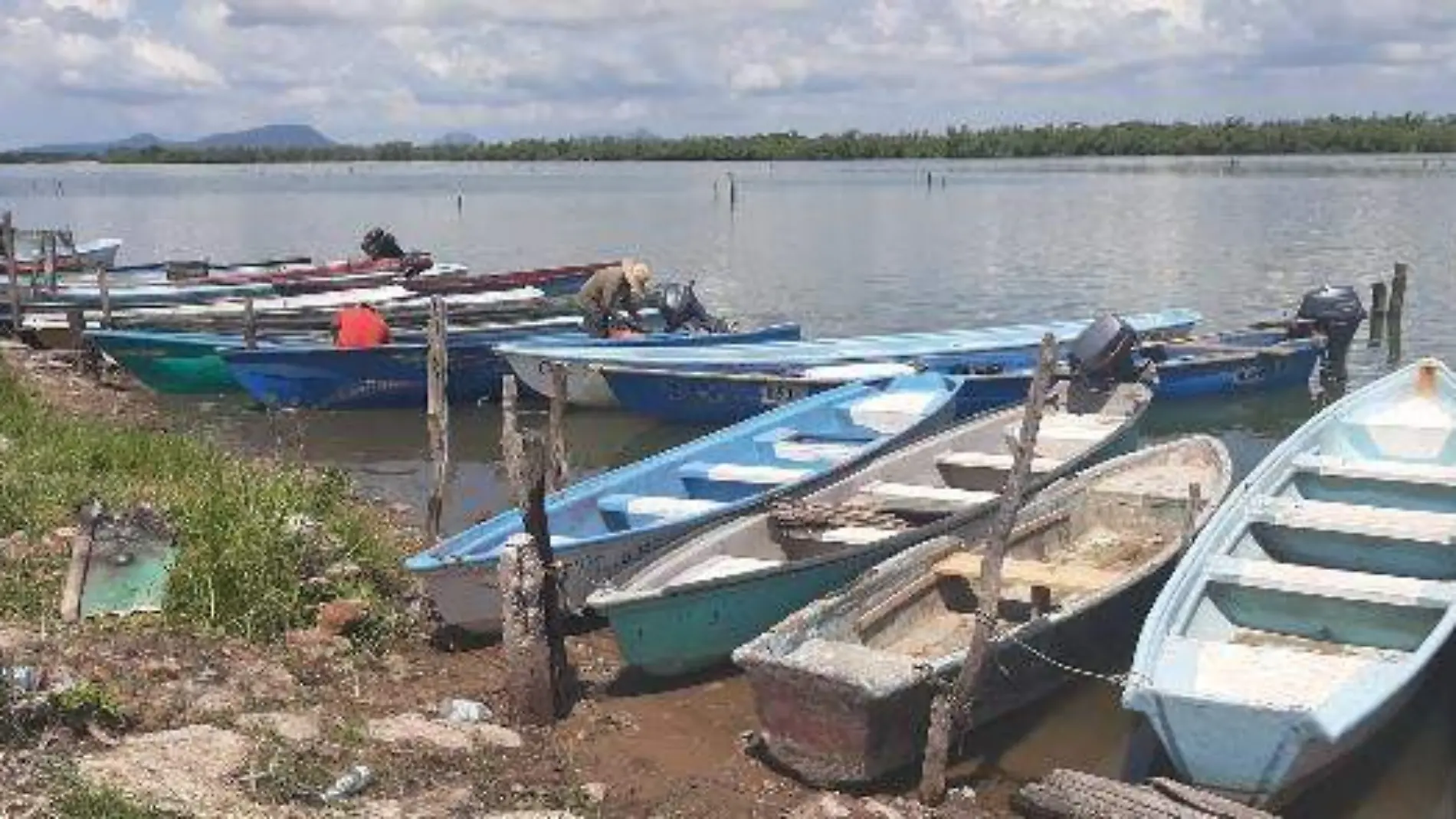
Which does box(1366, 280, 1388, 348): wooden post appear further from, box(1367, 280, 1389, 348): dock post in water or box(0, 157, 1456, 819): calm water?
box(0, 157, 1456, 819): calm water

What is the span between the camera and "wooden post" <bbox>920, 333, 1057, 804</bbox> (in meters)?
7.84

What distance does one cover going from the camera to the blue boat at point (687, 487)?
399 inches

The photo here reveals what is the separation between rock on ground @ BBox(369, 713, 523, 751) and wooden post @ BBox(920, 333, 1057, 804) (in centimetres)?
237

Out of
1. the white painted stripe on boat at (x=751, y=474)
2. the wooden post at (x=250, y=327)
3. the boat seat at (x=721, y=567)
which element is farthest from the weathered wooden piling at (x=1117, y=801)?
the wooden post at (x=250, y=327)

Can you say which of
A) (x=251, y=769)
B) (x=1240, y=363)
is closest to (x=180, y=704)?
(x=251, y=769)

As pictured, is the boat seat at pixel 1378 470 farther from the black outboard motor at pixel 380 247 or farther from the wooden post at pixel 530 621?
the black outboard motor at pixel 380 247

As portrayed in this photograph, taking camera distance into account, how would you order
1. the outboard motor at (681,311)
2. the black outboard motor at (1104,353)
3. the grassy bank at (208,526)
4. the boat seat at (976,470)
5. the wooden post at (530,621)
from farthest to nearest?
the outboard motor at (681,311), the black outboard motor at (1104,353), the boat seat at (976,470), the grassy bank at (208,526), the wooden post at (530,621)

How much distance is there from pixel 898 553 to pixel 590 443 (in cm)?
951

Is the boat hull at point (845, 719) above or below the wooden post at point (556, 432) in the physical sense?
below

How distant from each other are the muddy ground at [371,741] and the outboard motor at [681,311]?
490 inches

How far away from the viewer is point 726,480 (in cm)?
1236

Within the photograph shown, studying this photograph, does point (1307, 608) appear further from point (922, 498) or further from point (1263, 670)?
point (922, 498)

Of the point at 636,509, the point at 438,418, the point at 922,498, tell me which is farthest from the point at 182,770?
the point at 922,498

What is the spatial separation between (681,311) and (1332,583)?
1391 cm
